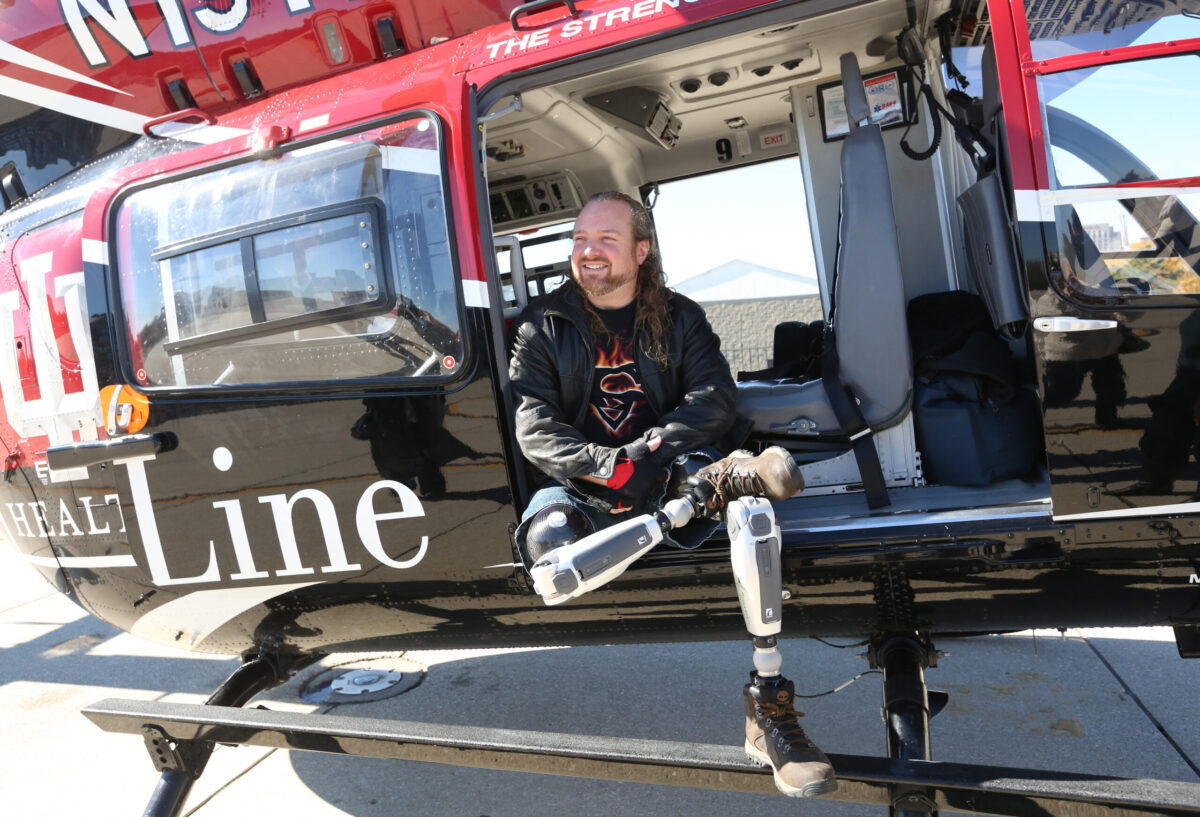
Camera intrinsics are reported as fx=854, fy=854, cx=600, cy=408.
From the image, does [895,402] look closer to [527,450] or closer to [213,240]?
[527,450]

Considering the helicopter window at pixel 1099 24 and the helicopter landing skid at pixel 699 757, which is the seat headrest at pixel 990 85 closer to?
the helicopter window at pixel 1099 24

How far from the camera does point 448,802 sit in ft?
9.21

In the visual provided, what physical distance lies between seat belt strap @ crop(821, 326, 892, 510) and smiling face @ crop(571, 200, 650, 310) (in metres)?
0.64

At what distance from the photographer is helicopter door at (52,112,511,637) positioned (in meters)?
2.28

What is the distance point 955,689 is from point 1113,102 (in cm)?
229

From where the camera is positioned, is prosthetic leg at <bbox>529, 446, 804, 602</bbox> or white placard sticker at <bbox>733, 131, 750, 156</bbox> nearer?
prosthetic leg at <bbox>529, 446, 804, 602</bbox>

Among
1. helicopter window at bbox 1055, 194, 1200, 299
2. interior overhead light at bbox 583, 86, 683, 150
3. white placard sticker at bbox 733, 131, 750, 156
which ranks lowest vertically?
helicopter window at bbox 1055, 194, 1200, 299

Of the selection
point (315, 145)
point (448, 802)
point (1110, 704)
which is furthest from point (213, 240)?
point (1110, 704)

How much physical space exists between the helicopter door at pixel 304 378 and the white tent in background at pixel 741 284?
241 centimetres

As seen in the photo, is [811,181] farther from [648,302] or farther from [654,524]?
[654,524]

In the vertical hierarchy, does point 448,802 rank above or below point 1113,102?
below

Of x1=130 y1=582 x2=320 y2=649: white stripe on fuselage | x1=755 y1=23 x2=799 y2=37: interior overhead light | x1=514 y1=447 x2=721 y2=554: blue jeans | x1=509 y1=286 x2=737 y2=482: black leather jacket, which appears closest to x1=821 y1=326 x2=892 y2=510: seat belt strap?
x1=509 y1=286 x2=737 y2=482: black leather jacket

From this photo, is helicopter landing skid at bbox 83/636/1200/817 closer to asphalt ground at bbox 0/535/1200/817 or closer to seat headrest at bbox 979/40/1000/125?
asphalt ground at bbox 0/535/1200/817

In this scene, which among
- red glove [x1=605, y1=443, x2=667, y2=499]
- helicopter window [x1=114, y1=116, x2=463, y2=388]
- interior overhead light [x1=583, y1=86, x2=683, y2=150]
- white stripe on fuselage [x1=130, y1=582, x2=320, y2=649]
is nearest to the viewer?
red glove [x1=605, y1=443, x2=667, y2=499]
